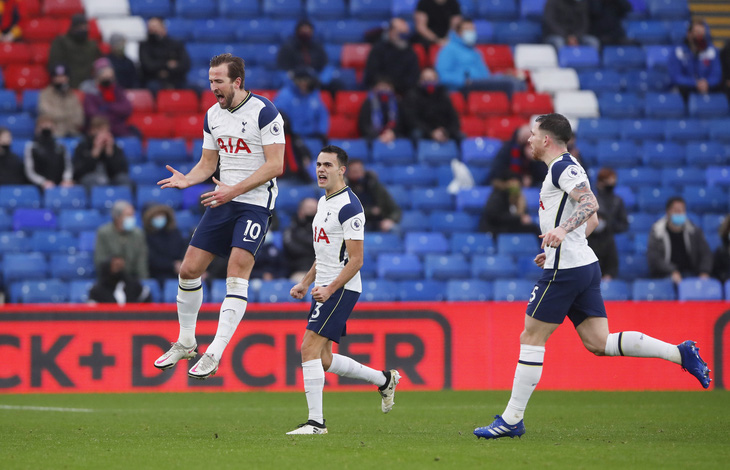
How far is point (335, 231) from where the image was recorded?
8.30 metres

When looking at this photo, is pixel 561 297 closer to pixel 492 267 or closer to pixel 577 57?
pixel 492 267

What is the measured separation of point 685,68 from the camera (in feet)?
62.0

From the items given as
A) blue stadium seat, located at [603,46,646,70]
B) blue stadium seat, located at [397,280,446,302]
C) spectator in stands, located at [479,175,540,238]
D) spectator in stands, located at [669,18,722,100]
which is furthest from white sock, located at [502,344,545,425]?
blue stadium seat, located at [603,46,646,70]

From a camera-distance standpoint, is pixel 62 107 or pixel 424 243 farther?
pixel 62 107

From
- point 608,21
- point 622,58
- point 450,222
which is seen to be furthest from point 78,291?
point 608,21

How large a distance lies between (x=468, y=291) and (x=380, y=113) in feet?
13.1

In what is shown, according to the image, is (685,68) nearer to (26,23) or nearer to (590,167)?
(590,167)

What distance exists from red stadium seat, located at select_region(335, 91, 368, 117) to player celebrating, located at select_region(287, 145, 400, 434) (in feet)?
31.3

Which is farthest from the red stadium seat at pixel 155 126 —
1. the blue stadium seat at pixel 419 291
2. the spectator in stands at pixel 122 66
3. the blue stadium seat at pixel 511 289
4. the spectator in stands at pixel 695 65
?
the spectator in stands at pixel 695 65

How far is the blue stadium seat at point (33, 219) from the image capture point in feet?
49.6

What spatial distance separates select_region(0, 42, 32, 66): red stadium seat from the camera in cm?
1805

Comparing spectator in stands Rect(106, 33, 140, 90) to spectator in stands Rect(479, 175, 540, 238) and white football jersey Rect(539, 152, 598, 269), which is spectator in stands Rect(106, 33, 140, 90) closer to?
spectator in stands Rect(479, 175, 540, 238)

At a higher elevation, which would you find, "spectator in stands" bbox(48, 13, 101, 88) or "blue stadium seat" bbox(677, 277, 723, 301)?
"spectator in stands" bbox(48, 13, 101, 88)

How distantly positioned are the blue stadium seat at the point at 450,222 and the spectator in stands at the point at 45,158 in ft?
18.2
